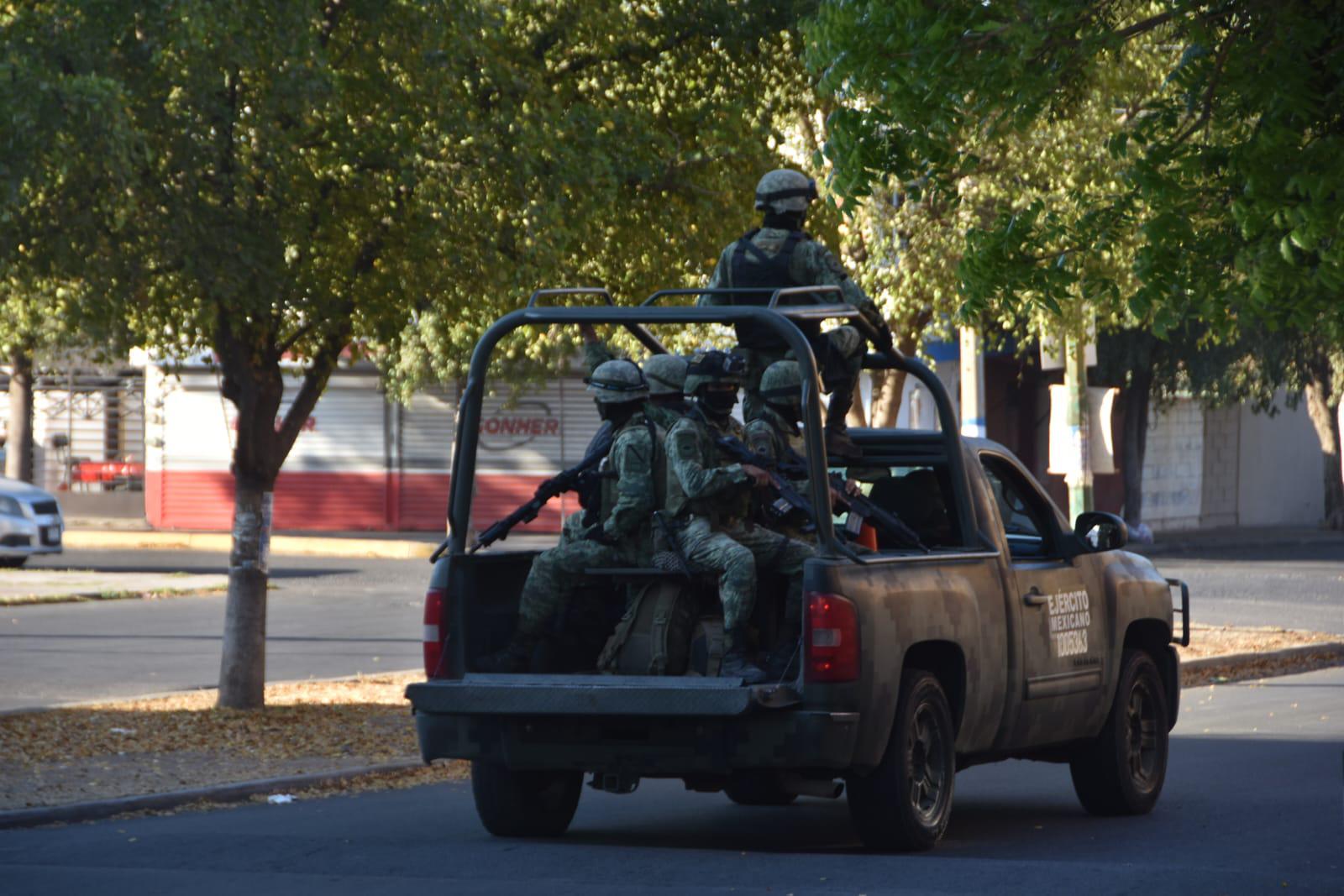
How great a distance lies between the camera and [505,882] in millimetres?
7359

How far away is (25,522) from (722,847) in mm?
19868

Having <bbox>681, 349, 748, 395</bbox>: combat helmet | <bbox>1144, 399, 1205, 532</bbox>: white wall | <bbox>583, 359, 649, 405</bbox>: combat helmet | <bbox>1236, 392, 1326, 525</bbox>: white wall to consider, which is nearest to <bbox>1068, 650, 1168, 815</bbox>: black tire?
<bbox>681, 349, 748, 395</bbox>: combat helmet

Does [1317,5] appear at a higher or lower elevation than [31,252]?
higher

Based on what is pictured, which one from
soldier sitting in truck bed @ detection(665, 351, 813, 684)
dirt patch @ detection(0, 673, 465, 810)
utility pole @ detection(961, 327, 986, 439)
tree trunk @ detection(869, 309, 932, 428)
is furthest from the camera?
utility pole @ detection(961, 327, 986, 439)

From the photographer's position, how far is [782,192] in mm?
9453

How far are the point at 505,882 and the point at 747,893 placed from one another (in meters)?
0.91

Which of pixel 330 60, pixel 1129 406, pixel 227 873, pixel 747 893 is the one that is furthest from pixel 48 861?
pixel 1129 406

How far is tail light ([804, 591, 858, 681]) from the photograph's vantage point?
7582mm

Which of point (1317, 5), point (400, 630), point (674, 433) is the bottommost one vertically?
point (400, 630)

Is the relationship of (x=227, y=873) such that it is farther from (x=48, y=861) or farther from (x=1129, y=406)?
(x=1129, y=406)

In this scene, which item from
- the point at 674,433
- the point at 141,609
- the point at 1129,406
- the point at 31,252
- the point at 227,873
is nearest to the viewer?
the point at 227,873

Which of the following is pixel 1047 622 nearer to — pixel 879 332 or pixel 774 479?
pixel 879 332

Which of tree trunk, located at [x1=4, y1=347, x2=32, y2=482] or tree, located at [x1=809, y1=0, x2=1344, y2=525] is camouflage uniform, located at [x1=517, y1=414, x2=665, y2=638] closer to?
tree, located at [x1=809, y1=0, x2=1344, y2=525]

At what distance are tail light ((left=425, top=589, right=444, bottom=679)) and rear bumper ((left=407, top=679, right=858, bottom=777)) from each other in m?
0.21
